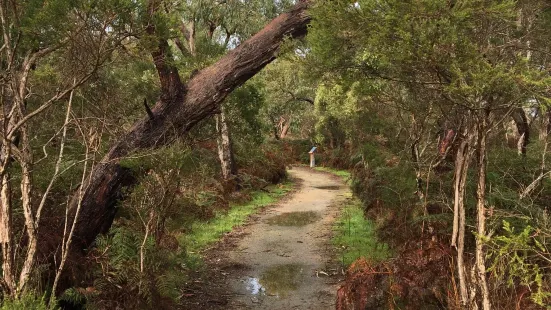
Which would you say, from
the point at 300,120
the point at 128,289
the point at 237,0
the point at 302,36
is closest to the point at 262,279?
the point at 128,289

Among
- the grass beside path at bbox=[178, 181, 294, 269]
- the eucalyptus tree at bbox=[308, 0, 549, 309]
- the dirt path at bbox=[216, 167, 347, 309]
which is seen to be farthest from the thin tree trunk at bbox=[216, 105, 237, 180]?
the eucalyptus tree at bbox=[308, 0, 549, 309]

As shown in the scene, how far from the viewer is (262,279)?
21.1 ft

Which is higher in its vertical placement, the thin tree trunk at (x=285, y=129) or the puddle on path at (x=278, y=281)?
the thin tree trunk at (x=285, y=129)

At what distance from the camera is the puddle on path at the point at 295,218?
34.8ft

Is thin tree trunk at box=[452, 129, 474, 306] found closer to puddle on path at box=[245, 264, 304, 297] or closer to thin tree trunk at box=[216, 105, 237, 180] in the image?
puddle on path at box=[245, 264, 304, 297]

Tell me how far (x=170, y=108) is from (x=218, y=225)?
5.22 metres

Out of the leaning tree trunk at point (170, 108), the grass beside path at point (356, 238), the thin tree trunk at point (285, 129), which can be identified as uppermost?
the thin tree trunk at point (285, 129)

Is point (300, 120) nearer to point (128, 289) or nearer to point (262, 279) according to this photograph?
point (262, 279)

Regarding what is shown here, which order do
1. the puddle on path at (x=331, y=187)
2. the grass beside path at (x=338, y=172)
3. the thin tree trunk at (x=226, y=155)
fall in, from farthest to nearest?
1. the grass beside path at (x=338, y=172)
2. the puddle on path at (x=331, y=187)
3. the thin tree trunk at (x=226, y=155)

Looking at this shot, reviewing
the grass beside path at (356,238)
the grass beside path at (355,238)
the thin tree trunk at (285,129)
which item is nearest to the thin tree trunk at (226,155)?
the grass beside path at (355,238)

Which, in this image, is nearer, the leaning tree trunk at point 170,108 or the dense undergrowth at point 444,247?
the dense undergrowth at point 444,247

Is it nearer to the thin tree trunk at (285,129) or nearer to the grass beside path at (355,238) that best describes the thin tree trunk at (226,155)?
the grass beside path at (355,238)

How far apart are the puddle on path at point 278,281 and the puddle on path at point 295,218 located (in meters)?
3.49

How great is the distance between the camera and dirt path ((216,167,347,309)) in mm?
5617
